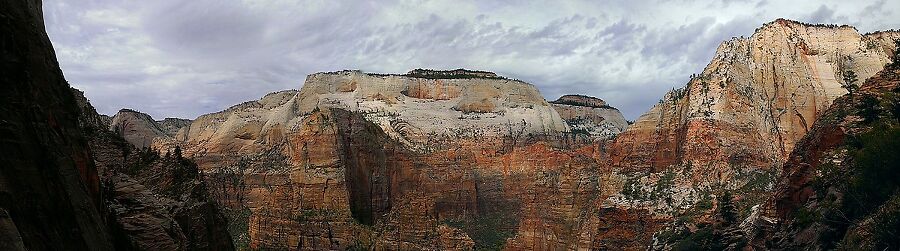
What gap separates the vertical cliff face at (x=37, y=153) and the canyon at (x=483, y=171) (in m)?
0.03

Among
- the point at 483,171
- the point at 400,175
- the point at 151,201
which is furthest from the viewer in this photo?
the point at 483,171

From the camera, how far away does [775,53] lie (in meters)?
50.7

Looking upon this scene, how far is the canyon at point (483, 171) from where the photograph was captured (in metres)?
12.2

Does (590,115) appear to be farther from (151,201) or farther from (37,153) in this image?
(37,153)

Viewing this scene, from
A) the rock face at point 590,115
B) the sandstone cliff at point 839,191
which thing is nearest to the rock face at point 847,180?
the sandstone cliff at point 839,191

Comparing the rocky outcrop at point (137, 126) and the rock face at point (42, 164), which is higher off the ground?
the rocky outcrop at point (137, 126)

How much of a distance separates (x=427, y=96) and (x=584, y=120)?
4717cm

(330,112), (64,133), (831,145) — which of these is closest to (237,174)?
(330,112)

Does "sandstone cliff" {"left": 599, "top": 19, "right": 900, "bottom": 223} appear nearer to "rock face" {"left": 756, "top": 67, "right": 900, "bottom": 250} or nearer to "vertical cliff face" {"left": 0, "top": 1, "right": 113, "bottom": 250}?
"rock face" {"left": 756, "top": 67, "right": 900, "bottom": 250}

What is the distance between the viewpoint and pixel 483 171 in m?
93.0

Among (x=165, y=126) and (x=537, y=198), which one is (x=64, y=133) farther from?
(x=165, y=126)

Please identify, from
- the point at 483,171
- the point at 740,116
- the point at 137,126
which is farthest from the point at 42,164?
the point at 137,126

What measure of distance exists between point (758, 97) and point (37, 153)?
153 feet

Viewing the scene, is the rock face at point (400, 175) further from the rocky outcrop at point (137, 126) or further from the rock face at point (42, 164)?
the rock face at point (42, 164)
